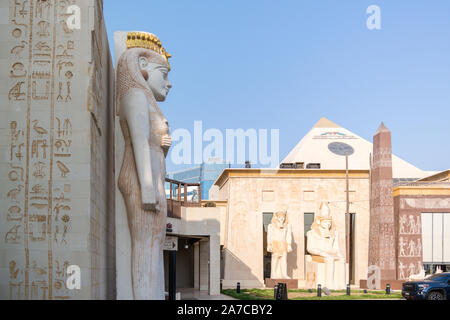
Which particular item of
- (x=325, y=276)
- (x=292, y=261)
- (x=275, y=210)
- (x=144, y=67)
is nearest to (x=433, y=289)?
(x=325, y=276)

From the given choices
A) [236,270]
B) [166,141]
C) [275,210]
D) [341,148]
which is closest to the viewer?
[166,141]

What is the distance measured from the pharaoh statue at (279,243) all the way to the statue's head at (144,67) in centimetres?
1923

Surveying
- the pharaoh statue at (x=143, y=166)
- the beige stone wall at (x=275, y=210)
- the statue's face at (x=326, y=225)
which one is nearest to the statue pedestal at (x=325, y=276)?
the statue's face at (x=326, y=225)

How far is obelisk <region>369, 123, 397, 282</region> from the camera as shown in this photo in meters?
28.2

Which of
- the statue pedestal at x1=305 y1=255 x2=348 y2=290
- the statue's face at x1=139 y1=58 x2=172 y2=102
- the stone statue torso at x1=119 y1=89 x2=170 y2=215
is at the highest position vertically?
the statue's face at x1=139 y1=58 x2=172 y2=102

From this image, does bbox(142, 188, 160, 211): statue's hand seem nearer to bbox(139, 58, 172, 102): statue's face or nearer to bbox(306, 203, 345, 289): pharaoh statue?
bbox(139, 58, 172, 102): statue's face

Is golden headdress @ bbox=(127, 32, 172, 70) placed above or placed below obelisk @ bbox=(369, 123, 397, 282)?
above

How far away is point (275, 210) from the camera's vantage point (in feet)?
115

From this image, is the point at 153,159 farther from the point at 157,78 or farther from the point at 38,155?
the point at 38,155

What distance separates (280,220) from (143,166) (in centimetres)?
2019

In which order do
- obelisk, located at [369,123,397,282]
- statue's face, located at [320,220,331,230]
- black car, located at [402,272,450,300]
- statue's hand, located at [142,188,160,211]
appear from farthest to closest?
1. obelisk, located at [369,123,397,282]
2. statue's face, located at [320,220,331,230]
3. black car, located at [402,272,450,300]
4. statue's hand, located at [142,188,160,211]

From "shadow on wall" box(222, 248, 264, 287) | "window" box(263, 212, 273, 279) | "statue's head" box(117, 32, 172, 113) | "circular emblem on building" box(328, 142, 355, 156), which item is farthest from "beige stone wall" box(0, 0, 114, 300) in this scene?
"circular emblem on building" box(328, 142, 355, 156)

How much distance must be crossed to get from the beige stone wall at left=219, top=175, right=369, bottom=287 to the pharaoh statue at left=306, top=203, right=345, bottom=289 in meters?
6.41

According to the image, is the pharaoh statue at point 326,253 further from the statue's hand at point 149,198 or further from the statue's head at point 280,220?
the statue's hand at point 149,198
